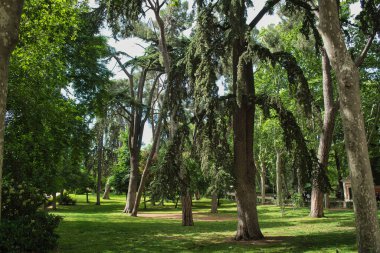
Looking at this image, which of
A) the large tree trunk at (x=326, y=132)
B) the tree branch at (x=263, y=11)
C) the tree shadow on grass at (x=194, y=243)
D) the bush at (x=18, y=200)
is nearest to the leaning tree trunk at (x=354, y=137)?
the tree shadow on grass at (x=194, y=243)

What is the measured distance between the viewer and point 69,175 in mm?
34281

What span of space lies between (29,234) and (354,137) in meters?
7.65

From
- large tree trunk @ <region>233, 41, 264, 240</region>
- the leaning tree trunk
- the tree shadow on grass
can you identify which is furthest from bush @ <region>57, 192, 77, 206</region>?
the leaning tree trunk

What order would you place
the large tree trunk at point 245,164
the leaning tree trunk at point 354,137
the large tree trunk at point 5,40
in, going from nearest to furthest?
the large tree trunk at point 5,40
the leaning tree trunk at point 354,137
the large tree trunk at point 245,164

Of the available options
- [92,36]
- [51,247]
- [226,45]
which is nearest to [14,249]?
[51,247]

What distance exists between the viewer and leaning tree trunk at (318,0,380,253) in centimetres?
674

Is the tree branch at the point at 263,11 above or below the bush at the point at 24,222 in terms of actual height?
above

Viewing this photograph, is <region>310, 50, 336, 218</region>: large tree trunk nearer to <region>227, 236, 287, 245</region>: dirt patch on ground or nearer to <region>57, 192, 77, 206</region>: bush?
<region>227, 236, 287, 245</region>: dirt patch on ground

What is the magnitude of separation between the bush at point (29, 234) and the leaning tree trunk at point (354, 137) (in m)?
7.29

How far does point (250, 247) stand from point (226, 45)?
588 centimetres

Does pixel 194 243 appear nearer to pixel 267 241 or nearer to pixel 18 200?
pixel 267 241

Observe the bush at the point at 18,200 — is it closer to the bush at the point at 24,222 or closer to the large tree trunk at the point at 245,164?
the bush at the point at 24,222

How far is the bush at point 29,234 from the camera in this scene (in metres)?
8.88

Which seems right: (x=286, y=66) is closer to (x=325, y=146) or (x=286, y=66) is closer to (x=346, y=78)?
(x=346, y=78)
